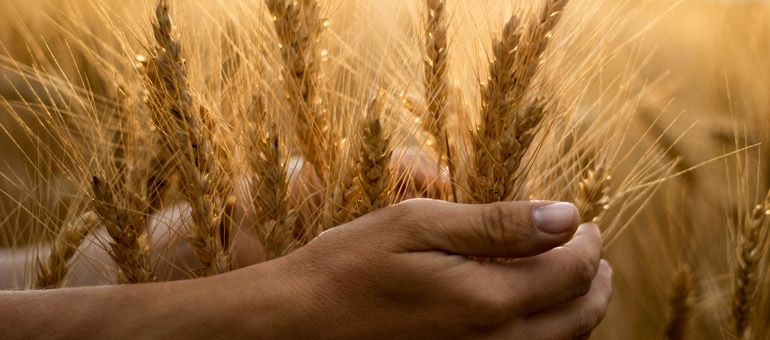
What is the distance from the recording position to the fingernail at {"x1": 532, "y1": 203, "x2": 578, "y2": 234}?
1.00 metres

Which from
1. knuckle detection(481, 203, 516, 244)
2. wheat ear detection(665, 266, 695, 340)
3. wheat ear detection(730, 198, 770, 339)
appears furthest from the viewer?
wheat ear detection(665, 266, 695, 340)

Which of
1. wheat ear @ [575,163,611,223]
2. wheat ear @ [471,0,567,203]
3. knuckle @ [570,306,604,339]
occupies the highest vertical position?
wheat ear @ [471,0,567,203]

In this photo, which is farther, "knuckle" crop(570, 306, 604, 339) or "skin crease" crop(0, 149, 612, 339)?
"knuckle" crop(570, 306, 604, 339)

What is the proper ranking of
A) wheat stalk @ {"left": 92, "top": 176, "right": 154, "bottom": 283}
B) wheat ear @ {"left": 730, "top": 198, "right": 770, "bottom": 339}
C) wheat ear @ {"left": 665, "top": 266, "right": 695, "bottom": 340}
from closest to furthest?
wheat stalk @ {"left": 92, "top": 176, "right": 154, "bottom": 283}, wheat ear @ {"left": 730, "top": 198, "right": 770, "bottom": 339}, wheat ear @ {"left": 665, "top": 266, "right": 695, "bottom": 340}

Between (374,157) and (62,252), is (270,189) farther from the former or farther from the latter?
(62,252)

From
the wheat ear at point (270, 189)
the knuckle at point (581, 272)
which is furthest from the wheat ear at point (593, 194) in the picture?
the wheat ear at point (270, 189)

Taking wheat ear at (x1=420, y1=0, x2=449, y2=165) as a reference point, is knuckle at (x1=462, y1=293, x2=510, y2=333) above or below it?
below

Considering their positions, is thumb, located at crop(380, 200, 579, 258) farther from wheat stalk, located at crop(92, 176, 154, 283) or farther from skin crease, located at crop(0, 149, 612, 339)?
wheat stalk, located at crop(92, 176, 154, 283)

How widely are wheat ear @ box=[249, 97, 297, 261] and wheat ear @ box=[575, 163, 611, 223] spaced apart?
1.71 ft

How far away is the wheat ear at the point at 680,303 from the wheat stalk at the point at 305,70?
35.5 inches

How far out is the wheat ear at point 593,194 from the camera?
1.19 meters

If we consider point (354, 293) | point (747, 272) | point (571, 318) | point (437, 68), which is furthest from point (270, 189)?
point (747, 272)

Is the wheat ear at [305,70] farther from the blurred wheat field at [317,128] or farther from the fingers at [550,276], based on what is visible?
the fingers at [550,276]

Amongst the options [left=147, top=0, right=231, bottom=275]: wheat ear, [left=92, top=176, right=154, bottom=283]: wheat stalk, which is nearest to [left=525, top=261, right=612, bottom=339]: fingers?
[left=147, top=0, right=231, bottom=275]: wheat ear
